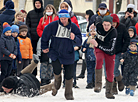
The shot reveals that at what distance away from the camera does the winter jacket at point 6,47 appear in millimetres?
9117

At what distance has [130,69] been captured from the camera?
9.26 meters

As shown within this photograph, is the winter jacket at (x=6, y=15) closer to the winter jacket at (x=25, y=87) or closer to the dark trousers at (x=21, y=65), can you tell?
the dark trousers at (x=21, y=65)

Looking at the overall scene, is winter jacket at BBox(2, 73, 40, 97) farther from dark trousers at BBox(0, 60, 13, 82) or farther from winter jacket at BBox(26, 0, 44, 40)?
winter jacket at BBox(26, 0, 44, 40)

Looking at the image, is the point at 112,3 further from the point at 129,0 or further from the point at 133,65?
the point at 133,65

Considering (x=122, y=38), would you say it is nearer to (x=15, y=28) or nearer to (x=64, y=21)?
(x=64, y=21)

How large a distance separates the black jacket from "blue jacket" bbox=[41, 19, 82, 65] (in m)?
1.54

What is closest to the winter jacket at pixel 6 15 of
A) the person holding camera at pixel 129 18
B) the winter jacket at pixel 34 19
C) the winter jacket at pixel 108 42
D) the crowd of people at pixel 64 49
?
the crowd of people at pixel 64 49

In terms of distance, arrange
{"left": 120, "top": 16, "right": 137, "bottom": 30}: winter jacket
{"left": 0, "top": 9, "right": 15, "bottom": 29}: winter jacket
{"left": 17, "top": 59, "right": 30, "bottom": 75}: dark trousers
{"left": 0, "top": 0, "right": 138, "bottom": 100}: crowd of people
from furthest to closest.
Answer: {"left": 120, "top": 16, "right": 137, "bottom": 30}: winter jacket → {"left": 17, "top": 59, "right": 30, "bottom": 75}: dark trousers → {"left": 0, "top": 9, "right": 15, "bottom": 29}: winter jacket → {"left": 0, "top": 0, "right": 138, "bottom": 100}: crowd of people

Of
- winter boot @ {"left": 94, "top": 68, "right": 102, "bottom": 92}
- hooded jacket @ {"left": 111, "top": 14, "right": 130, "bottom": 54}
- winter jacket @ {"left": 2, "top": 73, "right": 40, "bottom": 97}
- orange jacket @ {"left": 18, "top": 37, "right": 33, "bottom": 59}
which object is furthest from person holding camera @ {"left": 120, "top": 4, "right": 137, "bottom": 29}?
winter jacket @ {"left": 2, "top": 73, "right": 40, "bottom": 97}

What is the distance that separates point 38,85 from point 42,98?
45 cm

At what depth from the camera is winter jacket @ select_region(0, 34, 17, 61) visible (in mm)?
9117

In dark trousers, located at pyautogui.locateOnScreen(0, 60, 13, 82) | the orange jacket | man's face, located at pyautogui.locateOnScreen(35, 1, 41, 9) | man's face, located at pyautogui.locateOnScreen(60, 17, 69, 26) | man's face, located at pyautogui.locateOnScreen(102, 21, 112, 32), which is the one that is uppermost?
man's face, located at pyautogui.locateOnScreen(35, 1, 41, 9)

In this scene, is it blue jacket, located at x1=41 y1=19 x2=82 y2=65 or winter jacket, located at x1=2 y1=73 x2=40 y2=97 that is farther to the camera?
winter jacket, located at x1=2 y1=73 x2=40 y2=97

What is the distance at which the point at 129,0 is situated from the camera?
3516 cm
